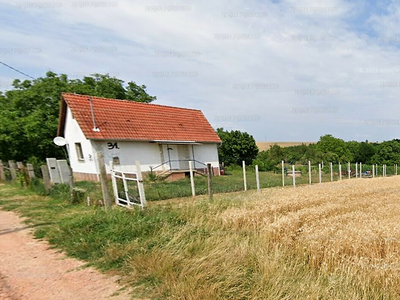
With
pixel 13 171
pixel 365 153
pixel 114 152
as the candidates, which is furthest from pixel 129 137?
pixel 365 153

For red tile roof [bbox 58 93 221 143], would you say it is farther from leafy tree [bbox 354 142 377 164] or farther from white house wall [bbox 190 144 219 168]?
leafy tree [bbox 354 142 377 164]

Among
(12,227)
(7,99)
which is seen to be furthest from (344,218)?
(7,99)

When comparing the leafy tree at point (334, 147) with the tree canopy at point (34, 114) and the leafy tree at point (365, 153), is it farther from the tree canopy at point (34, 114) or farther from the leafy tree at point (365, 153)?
the tree canopy at point (34, 114)

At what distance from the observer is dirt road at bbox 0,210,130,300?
292 centimetres

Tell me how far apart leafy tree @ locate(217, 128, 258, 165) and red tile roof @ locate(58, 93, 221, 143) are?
37.4 feet

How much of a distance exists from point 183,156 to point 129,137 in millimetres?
5413

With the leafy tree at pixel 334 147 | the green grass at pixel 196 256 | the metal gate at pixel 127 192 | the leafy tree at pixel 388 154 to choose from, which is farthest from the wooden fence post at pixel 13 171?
the leafy tree at pixel 388 154

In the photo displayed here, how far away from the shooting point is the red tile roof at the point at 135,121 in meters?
16.6

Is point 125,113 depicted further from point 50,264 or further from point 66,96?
point 50,264

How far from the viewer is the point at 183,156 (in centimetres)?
2100

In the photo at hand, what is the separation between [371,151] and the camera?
60469mm

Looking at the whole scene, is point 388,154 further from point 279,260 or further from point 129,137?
point 279,260

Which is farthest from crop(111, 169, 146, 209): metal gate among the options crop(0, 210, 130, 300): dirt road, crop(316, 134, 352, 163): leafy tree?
crop(316, 134, 352, 163): leafy tree

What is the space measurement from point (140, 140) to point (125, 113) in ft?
10.1
